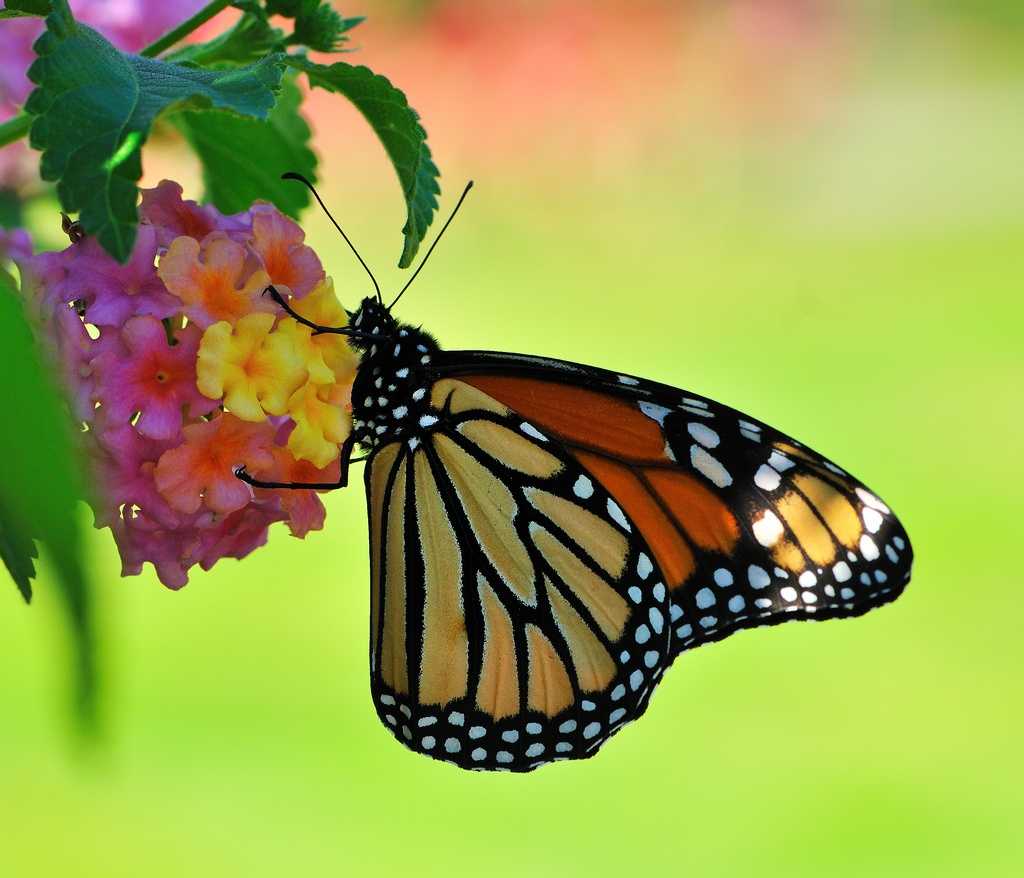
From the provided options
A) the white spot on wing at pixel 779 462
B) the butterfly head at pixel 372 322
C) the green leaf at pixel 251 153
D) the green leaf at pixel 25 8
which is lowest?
the white spot on wing at pixel 779 462

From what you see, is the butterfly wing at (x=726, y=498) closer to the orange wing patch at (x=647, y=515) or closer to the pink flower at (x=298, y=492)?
the orange wing patch at (x=647, y=515)

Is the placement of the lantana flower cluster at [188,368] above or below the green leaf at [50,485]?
above

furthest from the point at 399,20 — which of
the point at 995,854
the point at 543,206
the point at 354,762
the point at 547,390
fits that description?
the point at 547,390

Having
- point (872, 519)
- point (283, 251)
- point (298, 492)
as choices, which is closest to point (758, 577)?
point (872, 519)

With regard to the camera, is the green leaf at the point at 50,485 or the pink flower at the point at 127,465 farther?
the pink flower at the point at 127,465

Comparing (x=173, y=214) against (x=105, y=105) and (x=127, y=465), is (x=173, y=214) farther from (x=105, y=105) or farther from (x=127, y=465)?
(x=105, y=105)

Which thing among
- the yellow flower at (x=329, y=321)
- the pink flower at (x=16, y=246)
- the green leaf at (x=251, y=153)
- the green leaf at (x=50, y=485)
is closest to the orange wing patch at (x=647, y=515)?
the yellow flower at (x=329, y=321)

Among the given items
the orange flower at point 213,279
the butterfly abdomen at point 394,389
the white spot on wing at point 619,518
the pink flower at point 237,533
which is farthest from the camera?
the white spot on wing at point 619,518

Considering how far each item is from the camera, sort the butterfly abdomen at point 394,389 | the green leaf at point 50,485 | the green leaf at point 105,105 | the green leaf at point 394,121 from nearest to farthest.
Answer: the green leaf at point 50,485 → the green leaf at point 105,105 → the green leaf at point 394,121 → the butterfly abdomen at point 394,389
